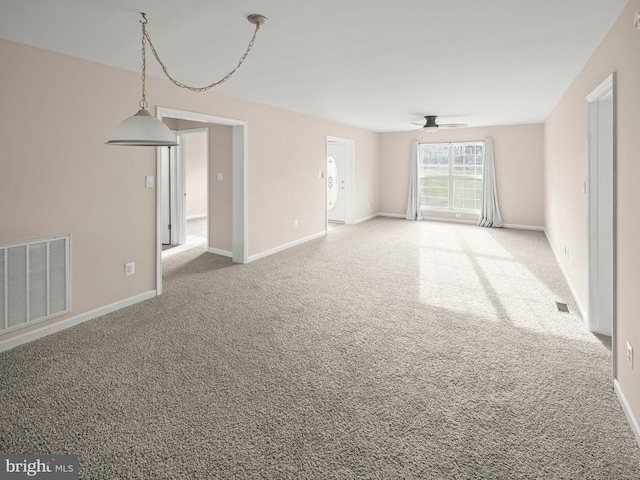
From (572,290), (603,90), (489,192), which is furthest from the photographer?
(489,192)

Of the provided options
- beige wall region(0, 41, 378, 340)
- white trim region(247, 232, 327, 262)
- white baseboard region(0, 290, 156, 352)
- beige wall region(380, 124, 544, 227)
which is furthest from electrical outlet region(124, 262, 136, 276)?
beige wall region(380, 124, 544, 227)

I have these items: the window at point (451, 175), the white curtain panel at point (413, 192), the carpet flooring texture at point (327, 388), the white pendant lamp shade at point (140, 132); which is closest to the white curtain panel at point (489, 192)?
the window at point (451, 175)

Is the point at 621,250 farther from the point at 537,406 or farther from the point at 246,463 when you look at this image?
the point at 246,463

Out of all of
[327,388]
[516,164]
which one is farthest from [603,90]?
[516,164]

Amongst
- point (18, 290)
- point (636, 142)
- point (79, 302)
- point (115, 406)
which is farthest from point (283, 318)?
point (636, 142)

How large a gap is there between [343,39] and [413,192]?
7.22m

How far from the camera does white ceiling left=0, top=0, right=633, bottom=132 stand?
2.44m

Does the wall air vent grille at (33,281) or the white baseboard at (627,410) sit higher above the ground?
the wall air vent grille at (33,281)

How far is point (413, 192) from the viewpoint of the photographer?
32.4 ft

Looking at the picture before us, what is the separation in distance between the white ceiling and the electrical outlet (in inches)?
70.0

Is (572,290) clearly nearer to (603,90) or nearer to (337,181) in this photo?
(603,90)

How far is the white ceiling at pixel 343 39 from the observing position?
2.44 meters

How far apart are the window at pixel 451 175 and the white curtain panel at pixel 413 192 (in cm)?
18

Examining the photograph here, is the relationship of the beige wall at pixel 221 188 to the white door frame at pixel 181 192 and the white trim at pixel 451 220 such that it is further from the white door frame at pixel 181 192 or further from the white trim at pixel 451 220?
the white trim at pixel 451 220
